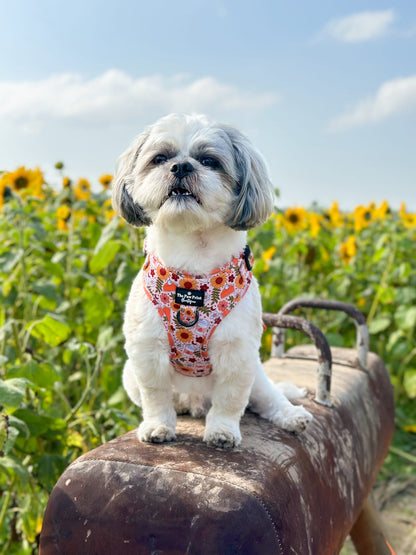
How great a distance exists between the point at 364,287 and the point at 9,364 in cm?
379

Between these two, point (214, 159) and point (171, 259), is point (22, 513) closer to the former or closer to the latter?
point (171, 259)

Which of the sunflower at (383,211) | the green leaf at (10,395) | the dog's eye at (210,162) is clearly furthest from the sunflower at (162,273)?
the sunflower at (383,211)

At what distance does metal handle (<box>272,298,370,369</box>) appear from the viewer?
10.1 feet

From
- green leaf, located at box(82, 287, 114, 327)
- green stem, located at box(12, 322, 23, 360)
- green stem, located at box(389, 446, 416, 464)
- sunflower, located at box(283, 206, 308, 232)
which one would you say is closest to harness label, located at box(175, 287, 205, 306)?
green stem, located at box(12, 322, 23, 360)

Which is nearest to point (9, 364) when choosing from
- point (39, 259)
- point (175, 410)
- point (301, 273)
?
point (39, 259)

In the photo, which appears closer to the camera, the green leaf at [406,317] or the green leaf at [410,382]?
the green leaf at [406,317]

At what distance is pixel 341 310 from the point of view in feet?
10.2

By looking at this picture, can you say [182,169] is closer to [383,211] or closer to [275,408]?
[275,408]

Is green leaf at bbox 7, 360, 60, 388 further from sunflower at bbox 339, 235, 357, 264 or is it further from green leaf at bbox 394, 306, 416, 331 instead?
sunflower at bbox 339, 235, 357, 264

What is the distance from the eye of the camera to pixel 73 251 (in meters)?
4.14

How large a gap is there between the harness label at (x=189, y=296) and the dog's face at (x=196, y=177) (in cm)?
20

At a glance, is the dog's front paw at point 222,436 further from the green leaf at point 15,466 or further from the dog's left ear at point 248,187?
the green leaf at point 15,466

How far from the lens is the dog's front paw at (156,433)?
2.00 metres

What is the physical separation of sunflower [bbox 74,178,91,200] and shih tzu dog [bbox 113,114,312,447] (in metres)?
3.27
